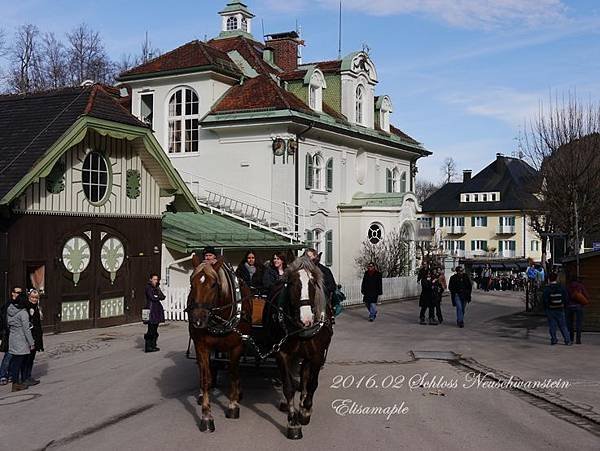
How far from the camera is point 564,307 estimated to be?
59.4 feet

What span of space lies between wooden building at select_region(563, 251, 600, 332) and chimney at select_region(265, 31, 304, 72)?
83.7ft

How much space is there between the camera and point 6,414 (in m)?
10.7

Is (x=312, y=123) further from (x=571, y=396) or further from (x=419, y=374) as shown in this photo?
(x=571, y=396)

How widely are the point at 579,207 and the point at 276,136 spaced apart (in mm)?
13313

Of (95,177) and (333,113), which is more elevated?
(333,113)

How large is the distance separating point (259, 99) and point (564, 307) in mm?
20582

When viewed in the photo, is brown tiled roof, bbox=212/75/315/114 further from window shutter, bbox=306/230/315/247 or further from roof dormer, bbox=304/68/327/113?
window shutter, bbox=306/230/315/247

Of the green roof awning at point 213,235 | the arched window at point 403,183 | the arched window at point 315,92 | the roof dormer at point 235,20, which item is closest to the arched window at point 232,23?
the roof dormer at point 235,20

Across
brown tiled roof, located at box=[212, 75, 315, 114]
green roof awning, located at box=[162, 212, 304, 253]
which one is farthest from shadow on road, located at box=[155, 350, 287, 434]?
brown tiled roof, located at box=[212, 75, 315, 114]

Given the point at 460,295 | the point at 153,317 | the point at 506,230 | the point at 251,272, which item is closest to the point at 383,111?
the point at 460,295

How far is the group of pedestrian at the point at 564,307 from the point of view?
1786 cm

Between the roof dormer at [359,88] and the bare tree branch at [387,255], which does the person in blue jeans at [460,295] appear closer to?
the bare tree branch at [387,255]

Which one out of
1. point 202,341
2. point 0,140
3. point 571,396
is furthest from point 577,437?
point 0,140

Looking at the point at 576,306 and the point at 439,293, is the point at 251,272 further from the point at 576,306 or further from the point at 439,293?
the point at 439,293
